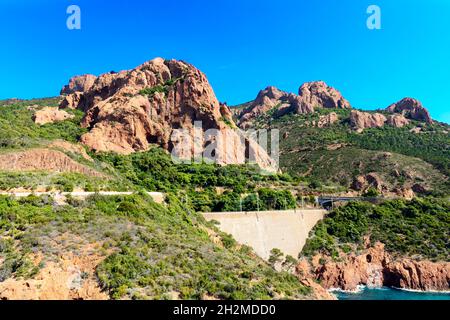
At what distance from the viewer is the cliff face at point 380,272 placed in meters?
47.0

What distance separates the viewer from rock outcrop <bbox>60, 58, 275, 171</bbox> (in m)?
64.9

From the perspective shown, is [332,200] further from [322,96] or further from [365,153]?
[322,96]

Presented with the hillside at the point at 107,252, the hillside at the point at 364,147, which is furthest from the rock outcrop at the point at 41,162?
the hillside at the point at 364,147

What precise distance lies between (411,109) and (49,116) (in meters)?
128

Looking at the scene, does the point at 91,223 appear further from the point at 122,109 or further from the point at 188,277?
the point at 122,109

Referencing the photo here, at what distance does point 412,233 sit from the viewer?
177 feet

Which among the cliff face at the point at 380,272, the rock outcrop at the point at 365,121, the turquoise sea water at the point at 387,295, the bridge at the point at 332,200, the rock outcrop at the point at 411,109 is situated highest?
the rock outcrop at the point at 411,109

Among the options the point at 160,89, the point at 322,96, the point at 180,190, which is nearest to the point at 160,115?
the point at 160,89

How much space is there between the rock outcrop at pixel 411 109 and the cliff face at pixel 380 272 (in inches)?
3922

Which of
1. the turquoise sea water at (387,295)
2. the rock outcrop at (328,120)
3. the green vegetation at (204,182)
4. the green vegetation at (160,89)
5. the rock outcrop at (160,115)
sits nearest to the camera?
the turquoise sea water at (387,295)

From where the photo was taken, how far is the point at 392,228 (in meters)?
55.8

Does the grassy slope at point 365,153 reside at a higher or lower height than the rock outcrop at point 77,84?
lower

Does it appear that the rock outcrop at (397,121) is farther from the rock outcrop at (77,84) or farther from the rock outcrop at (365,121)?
the rock outcrop at (77,84)

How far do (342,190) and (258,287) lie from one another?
203 ft
